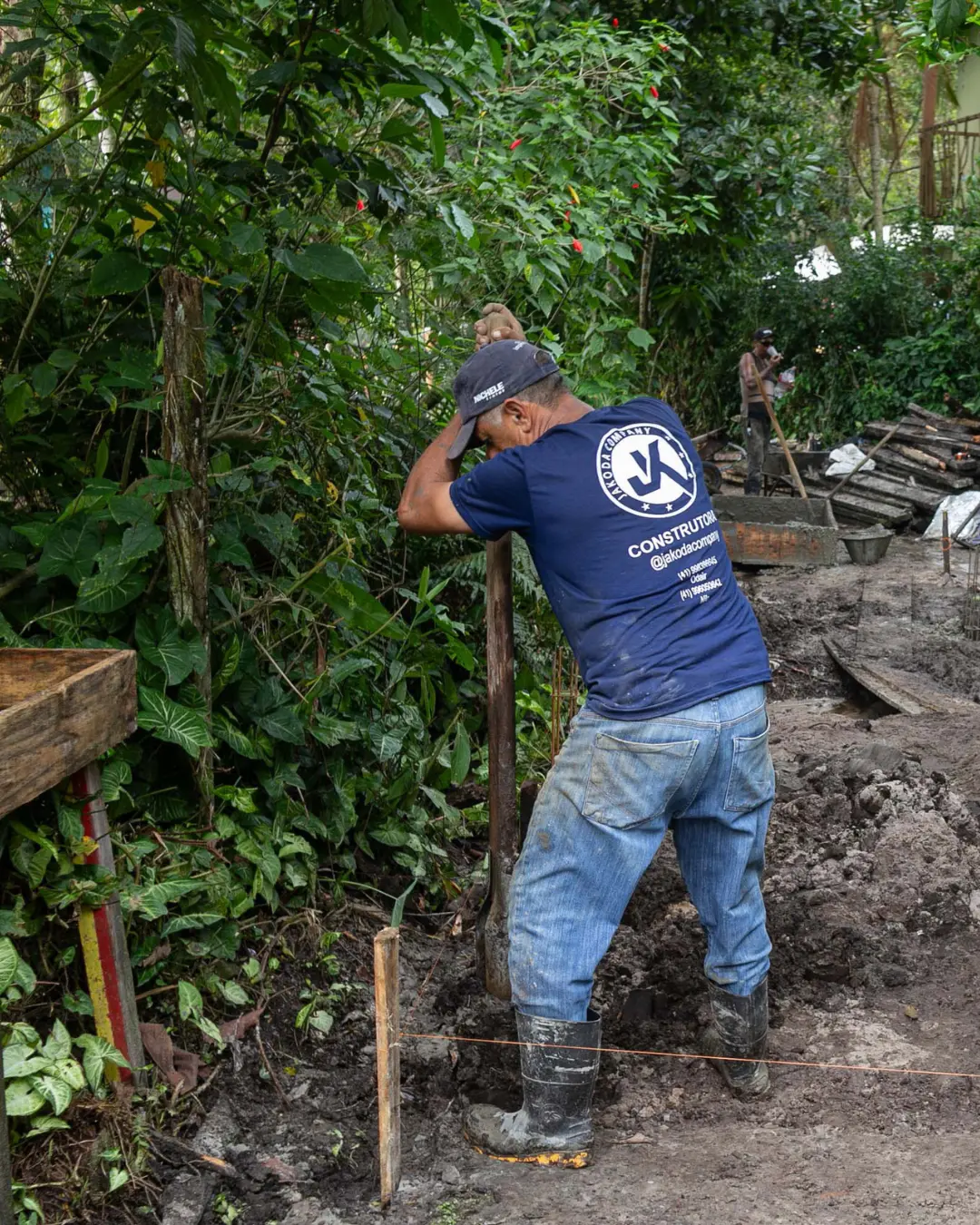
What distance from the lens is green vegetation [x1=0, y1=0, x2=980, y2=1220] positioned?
2895 mm

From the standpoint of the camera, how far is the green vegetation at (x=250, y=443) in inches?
114

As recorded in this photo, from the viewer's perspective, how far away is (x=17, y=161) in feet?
10.0

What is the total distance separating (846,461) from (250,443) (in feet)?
43.9

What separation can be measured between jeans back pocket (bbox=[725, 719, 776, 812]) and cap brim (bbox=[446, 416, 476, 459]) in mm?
967

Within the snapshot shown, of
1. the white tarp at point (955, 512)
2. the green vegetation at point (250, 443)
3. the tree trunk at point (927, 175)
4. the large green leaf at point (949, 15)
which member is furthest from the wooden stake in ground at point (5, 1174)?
the tree trunk at point (927, 175)

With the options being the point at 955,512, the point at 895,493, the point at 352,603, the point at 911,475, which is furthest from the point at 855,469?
the point at 352,603

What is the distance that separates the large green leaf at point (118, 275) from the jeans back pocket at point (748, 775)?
1.82 metres

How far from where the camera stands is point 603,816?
281cm

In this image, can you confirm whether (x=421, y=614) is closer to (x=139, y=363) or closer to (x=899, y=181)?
(x=139, y=363)

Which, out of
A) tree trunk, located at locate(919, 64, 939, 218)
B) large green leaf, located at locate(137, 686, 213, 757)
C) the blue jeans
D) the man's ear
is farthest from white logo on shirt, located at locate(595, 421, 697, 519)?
tree trunk, located at locate(919, 64, 939, 218)

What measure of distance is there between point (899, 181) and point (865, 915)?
32222mm

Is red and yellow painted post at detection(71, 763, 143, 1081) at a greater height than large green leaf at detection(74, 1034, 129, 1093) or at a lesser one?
greater

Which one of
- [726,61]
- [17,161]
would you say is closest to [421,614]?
[17,161]

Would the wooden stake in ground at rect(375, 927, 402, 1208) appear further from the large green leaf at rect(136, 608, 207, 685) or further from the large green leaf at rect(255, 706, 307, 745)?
the large green leaf at rect(255, 706, 307, 745)
